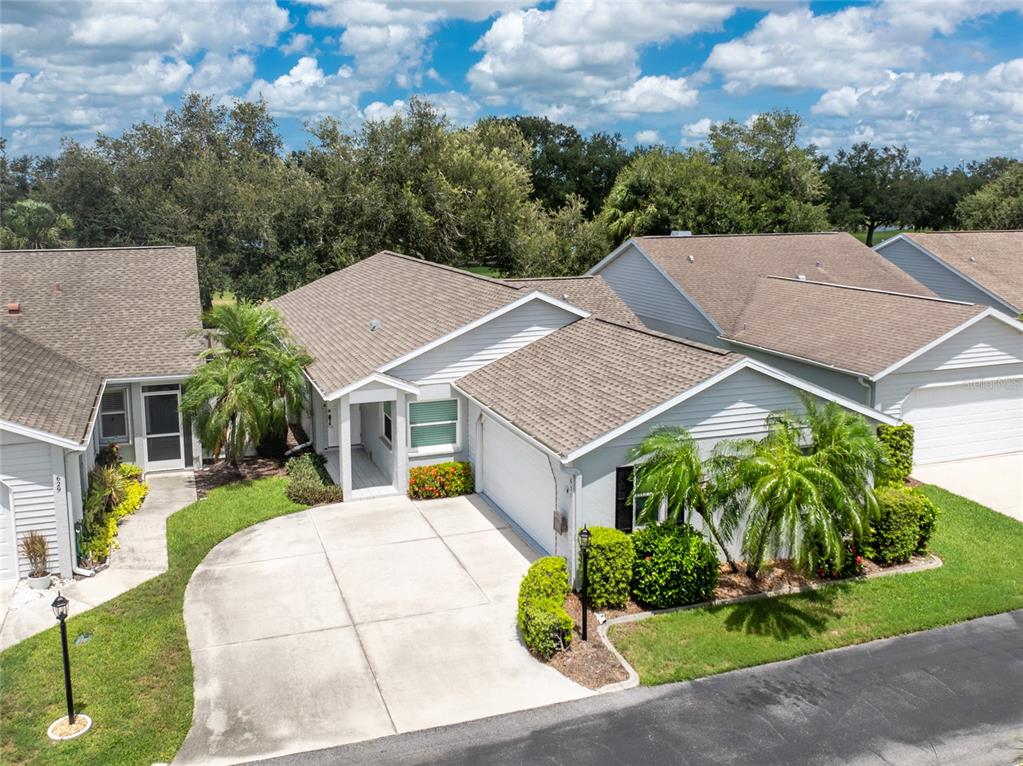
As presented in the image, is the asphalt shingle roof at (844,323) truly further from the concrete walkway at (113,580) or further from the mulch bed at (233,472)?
the concrete walkway at (113,580)

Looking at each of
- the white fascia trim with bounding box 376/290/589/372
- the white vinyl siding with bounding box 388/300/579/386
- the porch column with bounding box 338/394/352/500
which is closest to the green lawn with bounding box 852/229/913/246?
the white fascia trim with bounding box 376/290/589/372

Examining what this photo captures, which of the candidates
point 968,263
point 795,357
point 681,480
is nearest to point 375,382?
point 681,480

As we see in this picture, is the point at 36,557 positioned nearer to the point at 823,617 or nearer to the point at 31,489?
the point at 31,489

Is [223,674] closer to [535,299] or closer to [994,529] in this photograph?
[535,299]

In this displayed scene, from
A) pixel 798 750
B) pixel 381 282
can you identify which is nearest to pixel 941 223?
pixel 381 282

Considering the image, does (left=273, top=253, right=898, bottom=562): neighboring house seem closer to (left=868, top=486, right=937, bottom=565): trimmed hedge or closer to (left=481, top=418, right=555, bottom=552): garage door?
(left=481, top=418, right=555, bottom=552): garage door
